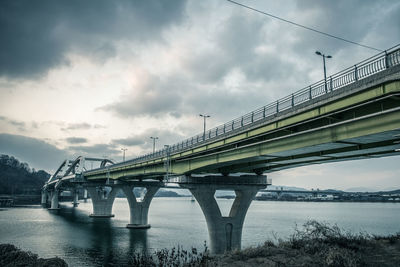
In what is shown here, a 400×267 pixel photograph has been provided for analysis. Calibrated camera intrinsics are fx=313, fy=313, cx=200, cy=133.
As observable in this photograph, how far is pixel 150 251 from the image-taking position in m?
44.2

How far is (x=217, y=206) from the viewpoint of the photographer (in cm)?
4128

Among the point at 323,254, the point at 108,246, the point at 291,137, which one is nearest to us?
the point at 323,254

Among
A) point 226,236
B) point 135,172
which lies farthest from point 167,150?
point 135,172

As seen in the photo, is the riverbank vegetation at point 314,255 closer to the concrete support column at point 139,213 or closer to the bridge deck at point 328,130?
the bridge deck at point 328,130

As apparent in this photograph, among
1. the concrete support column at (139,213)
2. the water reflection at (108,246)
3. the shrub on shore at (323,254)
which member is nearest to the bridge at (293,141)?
the shrub on shore at (323,254)

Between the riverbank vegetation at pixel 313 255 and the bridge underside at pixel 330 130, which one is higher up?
the bridge underside at pixel 330 130

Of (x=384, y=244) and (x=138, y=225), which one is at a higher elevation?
(x=384, y=244)

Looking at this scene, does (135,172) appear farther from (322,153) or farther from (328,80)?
(328,80)

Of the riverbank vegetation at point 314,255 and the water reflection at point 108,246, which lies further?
the water reflection at point 108,246

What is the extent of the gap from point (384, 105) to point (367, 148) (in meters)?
7.27

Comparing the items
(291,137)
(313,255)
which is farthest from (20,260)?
(291,137)

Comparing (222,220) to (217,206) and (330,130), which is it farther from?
(330,130)

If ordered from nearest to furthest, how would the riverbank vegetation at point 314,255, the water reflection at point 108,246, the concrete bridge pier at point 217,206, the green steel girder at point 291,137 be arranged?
the riverbank vegetation at point 314,255
the green steel girder at point 291,137
the concrete bridge pier at point 217,206
the water reflection at point 108,246

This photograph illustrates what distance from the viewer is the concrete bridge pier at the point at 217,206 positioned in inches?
1586
